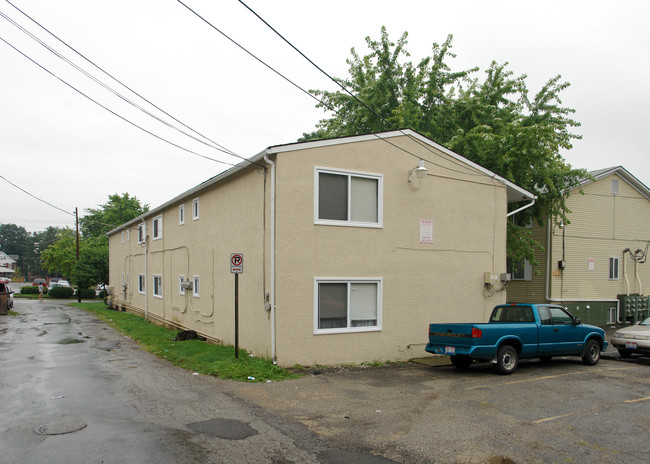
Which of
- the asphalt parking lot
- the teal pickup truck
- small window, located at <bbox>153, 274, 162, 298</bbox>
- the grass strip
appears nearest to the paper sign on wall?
the teal pickup truck

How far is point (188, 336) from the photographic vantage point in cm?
1520

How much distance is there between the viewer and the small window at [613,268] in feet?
72.1

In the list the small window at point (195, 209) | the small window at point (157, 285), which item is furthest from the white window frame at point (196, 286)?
the small window at point (157, 285)

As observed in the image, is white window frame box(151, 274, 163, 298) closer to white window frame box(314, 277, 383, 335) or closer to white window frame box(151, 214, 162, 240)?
white window frame box(151, 214, 162, 240)

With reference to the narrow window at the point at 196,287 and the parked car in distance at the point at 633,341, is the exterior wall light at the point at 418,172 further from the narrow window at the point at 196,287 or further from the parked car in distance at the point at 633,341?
the narrow window at the point at 196,287

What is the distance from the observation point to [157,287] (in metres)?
21.3

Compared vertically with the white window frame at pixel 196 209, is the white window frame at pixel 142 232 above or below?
below

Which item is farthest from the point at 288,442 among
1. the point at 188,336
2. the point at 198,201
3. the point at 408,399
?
the point at 198,201

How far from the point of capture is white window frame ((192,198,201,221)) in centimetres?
1628

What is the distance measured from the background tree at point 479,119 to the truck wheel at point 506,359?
7790mm

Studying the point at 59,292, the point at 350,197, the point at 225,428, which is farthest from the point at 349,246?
the point at 59,292

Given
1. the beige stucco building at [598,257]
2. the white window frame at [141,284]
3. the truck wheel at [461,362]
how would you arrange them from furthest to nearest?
the white window frame at [141,284], the beige stucco building at [598,257], the truck wheel at [461,362]

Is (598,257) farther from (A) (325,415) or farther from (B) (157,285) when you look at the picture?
(B) (157,285)

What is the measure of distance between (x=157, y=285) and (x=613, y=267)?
20.9 m
